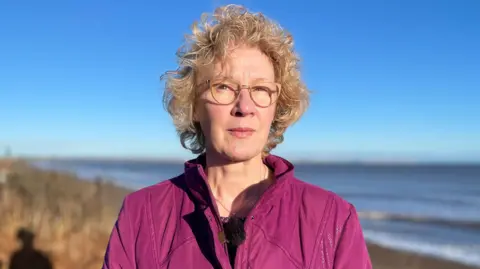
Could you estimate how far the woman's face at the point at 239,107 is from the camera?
2096 mm

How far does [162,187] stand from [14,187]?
11944 mm

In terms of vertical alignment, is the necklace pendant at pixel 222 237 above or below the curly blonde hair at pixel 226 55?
below

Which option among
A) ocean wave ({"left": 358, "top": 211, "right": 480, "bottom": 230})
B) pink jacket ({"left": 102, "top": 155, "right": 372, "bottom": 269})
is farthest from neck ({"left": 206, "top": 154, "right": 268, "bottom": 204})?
ocean wave ({"left": 358, "top": 211, "right": 480, "bottom": 230})

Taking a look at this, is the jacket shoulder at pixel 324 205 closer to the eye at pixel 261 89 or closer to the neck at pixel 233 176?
the neck at pixel 233 176

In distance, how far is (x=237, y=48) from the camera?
215 cm

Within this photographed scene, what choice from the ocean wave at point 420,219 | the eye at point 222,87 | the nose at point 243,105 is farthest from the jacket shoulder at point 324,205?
the ocean wave at point 420,219

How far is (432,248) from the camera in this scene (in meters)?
→ 12.3

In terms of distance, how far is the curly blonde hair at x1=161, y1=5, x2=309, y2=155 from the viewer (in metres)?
2.17

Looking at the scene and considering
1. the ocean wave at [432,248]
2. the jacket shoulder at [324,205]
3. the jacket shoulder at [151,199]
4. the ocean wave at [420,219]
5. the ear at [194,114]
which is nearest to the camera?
the jacket shoulder at [324,205]

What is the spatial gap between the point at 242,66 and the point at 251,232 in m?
0.70

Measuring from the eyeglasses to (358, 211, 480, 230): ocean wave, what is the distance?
50.7ft

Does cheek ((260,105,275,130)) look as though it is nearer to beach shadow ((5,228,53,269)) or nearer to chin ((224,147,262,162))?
chin ((224,147,262,162))

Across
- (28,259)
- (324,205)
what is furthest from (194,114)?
(28,259)

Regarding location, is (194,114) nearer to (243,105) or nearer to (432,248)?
(243,105)
